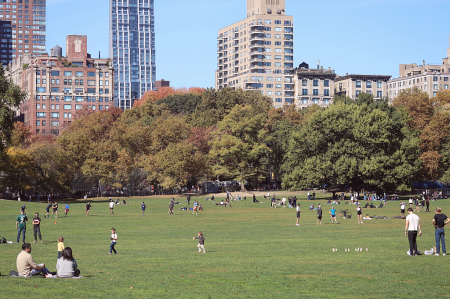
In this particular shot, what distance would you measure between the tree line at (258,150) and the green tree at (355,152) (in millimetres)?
168

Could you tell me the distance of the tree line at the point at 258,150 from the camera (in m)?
91.4

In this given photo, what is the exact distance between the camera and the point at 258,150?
385 feet

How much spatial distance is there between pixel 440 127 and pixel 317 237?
75.9 m

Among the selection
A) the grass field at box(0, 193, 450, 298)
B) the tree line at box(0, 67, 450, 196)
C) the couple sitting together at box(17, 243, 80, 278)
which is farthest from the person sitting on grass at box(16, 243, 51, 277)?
the tree line at box(0, 67, 450, 196)

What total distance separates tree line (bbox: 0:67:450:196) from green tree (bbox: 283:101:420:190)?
168 mm

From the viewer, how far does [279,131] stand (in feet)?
403

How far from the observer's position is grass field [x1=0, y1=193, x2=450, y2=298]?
1865 centimetres

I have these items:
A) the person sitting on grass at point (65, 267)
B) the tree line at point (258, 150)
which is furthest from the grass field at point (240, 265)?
the tree line at point (258, 150)

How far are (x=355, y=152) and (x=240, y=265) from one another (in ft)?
229

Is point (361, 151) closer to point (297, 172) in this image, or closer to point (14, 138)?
point (297, 172)

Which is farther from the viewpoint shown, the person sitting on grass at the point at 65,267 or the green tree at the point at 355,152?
the green tree at the point at 355,152

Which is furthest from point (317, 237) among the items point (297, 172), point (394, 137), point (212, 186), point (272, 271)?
point (212, 186)

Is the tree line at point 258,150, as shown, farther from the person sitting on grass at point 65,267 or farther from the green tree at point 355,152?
the person sitting on grass at point 65,267

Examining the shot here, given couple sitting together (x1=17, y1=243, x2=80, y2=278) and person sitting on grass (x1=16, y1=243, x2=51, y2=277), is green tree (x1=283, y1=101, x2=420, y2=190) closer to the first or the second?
couple sitting together (x1=17, y1=243, x2=80, y2=278)
